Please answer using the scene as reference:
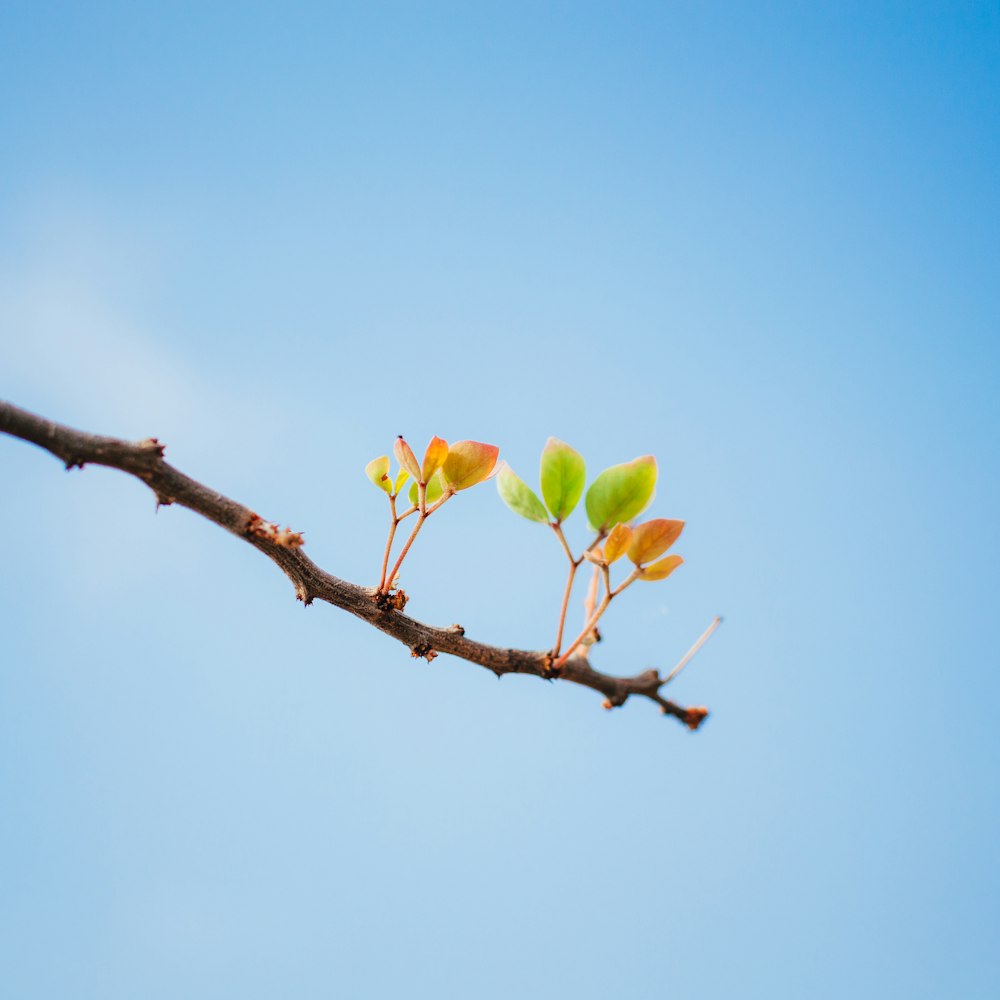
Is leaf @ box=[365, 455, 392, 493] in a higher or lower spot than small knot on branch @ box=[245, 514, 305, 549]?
higher

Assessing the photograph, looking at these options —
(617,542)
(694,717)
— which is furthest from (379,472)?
(694,717)

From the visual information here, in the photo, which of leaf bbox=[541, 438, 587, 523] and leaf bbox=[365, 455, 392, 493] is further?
leaf bbox=[365, 455, 392, 493]

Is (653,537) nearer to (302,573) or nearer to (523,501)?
(523,501)

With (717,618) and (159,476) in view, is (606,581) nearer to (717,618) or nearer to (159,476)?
(717,618)

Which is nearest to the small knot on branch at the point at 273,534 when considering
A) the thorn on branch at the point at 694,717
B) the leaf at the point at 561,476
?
the leaf at the point at 561,476

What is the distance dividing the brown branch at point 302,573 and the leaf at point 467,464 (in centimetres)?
13

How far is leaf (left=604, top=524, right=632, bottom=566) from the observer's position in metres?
0.58

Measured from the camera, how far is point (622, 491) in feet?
2.01

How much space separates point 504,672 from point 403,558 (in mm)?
137

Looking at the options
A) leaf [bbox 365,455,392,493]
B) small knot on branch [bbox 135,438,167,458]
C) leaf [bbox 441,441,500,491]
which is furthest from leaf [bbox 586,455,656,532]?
small knot on branch [bbox 135,438,167,458]

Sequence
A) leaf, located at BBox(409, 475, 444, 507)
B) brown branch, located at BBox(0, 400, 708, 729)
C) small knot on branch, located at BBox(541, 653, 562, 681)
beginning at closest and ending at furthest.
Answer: brown branch, located at BBox(0, 400, 708, 729)
small knot on branch, located at BBox(541, 653, 562, 681)
leaf, located at BBox(409, 475, 444, 507)

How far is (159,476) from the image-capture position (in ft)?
1.73

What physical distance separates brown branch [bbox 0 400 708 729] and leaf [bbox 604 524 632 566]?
0.09 meters

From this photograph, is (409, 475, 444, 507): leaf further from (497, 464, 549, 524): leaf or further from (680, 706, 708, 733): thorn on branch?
(680, 706, 708, 733): thorn on branch
